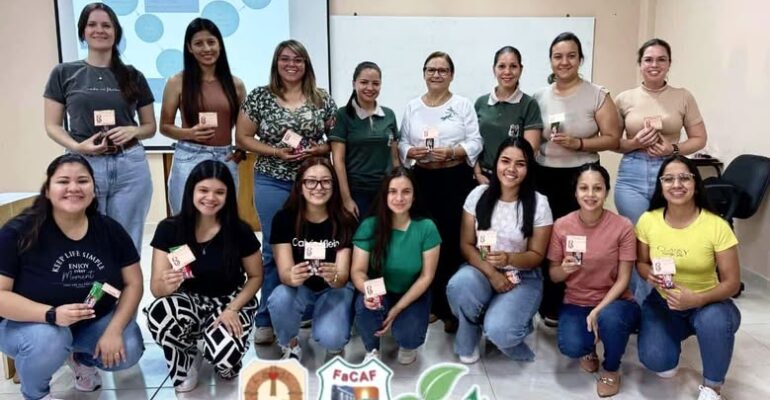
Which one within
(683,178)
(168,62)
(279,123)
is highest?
(168,62)

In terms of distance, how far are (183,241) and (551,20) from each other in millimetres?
4049

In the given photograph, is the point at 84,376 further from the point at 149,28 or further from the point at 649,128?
the point at 149,28

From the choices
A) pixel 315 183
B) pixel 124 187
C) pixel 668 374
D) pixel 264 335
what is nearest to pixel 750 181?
pixel 668 374

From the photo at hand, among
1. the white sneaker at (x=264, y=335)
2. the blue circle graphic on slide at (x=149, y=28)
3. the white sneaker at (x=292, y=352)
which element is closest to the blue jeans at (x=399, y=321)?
the white sneaker at (x=292, y=352)

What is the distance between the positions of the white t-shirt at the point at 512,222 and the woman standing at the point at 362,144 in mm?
609

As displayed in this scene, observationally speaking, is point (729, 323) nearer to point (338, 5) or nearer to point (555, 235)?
point (555, 235)

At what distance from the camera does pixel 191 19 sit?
5031 millimetres

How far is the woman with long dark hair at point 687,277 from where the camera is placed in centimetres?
222

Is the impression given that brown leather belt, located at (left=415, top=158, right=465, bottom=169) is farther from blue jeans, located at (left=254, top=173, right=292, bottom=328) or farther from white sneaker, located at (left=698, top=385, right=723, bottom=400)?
white sneaker, located at (left=698, top=385, right=723, bottom=400)

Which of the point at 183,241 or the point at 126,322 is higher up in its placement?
the point at 183,241

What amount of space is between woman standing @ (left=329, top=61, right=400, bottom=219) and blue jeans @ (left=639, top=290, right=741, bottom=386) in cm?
136

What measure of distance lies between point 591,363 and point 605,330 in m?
0.25

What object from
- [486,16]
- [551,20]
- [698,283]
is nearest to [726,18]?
[551,20]

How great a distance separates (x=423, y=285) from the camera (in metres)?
2.54
